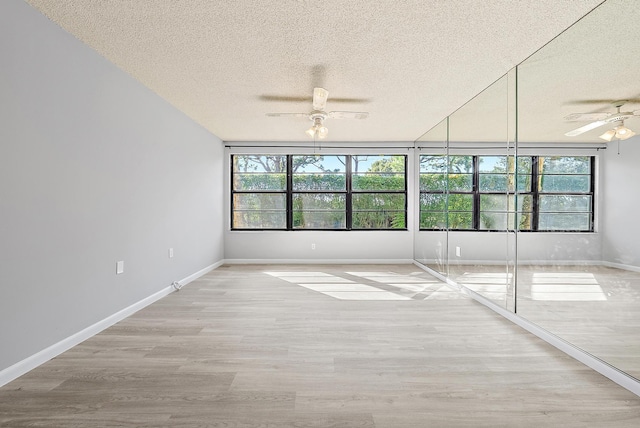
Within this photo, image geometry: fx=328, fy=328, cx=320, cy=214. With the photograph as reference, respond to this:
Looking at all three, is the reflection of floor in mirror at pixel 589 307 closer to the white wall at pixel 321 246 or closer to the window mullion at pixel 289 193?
the white wall at pixel 321 246

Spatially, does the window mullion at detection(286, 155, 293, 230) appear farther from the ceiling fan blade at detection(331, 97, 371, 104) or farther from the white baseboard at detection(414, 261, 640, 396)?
the white baseboard at detection(414, 261, 640, 396)

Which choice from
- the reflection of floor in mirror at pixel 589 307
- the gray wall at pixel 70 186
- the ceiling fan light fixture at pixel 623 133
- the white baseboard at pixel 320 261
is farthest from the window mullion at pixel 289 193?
the ceiling fan light fixture at pixel 623 133

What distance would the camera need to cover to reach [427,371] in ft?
6.85

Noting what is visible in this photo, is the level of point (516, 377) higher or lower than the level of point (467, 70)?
lower

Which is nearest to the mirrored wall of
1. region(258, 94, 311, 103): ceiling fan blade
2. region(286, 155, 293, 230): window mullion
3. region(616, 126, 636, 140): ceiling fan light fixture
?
region(616, 126, 636, 140): ceiling fan light fixture

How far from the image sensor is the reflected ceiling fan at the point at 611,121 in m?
1.89

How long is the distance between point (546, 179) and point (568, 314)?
102 cm

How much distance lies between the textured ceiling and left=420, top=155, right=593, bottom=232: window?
859mm

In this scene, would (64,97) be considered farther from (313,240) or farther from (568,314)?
(313,240)

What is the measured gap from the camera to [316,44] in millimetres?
2547

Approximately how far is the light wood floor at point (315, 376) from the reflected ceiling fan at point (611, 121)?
58.6 inches

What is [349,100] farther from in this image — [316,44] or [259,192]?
[259,192]

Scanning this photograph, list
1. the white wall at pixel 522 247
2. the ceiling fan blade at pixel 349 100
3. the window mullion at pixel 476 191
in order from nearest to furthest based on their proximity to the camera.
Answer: the white wall at pixel 522 247 → the window mullion at pixel 476 191 → the ceiling fan blade at pixel 349 100

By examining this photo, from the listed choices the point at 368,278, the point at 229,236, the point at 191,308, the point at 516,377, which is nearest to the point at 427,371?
the point at 516,377
